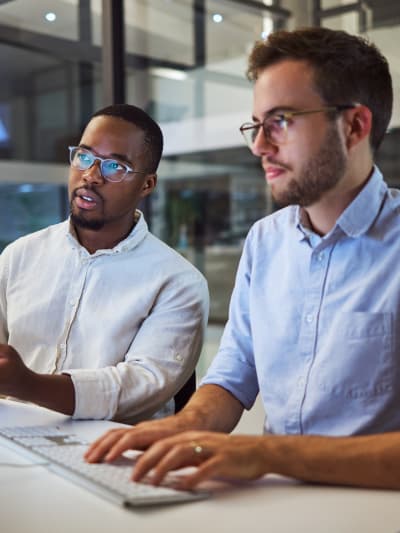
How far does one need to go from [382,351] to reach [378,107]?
0.52m

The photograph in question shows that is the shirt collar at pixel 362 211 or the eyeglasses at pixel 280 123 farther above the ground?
the eyeglasses at pixel 280 123

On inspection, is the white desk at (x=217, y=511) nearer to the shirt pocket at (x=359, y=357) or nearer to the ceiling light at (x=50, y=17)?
the shirt pocket at (x=359, y=357)

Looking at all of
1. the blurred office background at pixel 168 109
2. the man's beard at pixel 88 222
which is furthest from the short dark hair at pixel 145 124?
the blurred office background at pixel 168 109

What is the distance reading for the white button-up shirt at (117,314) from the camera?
1824 millimetres

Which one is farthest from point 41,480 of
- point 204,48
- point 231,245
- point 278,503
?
point 204,48

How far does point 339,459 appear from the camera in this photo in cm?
110

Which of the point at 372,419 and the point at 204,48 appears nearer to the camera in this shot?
the point at 372,419

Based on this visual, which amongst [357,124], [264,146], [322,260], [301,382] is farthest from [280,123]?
[301,382]

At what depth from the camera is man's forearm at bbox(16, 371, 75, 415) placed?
61.8 inches

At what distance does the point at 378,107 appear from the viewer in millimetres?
1540

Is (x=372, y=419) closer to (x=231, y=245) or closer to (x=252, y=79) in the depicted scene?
(x=252, y=79)

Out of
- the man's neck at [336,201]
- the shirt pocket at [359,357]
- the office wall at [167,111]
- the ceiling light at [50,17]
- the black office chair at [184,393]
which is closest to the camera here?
the shirt pocket at [359,357]

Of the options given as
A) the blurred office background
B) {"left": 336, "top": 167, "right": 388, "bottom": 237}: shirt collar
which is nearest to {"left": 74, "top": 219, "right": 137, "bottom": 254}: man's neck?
{"left": 336, "top": 167, "right": 388, "bottom": 237}: shirt collar

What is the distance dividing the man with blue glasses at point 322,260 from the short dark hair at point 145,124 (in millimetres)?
542
